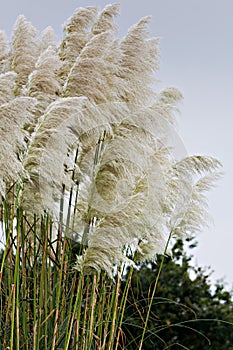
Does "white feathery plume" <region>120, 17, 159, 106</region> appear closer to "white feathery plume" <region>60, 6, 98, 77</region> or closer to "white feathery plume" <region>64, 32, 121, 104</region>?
"white feathery plume" <region>64, 32, 121, 104</region>

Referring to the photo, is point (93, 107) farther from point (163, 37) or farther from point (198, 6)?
point (198, 6)

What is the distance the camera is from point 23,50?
3520 mm

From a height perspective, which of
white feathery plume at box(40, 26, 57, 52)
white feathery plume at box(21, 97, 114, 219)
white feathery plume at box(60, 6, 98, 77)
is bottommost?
white feathery plume at box(21, 97, 114, 219)

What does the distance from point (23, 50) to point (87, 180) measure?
31.9 inches

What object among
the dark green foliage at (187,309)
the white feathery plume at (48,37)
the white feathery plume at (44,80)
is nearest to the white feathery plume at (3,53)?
the white feathery plume at (48,37)

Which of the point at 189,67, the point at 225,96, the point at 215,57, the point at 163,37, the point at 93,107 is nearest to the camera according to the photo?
the point at 93,107

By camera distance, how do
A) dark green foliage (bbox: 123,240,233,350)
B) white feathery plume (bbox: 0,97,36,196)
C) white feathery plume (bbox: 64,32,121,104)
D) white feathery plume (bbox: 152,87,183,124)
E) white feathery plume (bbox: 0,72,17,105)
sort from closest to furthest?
white feathery plume (bbox: 0,97,36,196) → white feathery plume (bbox: 0,72,17,105) → white feathery plume (bbox: 64,32,121,104) → white feathery plume (bbox: 152,87,183,124) → dark green foliage (bbox: 123,240,233,350)

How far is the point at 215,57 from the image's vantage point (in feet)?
21.1

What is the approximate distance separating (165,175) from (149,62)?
608 mm

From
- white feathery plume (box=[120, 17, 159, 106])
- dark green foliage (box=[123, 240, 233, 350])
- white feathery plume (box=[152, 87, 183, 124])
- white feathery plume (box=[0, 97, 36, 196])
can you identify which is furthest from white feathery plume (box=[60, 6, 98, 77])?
dark green foliage (box=[123, 240, 233, 350])

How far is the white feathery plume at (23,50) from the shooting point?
3.50 m

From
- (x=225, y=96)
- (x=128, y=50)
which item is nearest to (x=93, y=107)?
(x=128, y=50)

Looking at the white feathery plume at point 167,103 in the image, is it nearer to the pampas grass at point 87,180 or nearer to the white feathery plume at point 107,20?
the pampas grass at point 87,180

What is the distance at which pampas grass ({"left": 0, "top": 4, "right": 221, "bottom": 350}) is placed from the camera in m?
2.96
